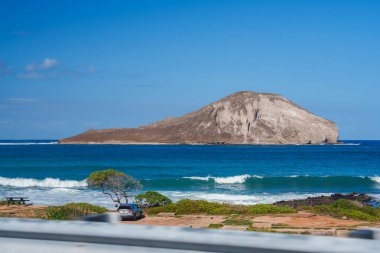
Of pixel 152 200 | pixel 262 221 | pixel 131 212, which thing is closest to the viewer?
pixel 262 221

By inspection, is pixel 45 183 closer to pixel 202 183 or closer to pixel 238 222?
pixel 202 183

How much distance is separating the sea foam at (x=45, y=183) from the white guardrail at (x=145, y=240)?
166 feet

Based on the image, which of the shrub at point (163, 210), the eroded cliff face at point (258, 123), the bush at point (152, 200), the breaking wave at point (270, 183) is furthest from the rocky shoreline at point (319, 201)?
the eroded cliff face at point (258, 123)

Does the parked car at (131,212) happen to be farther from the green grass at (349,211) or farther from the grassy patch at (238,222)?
the green grass at (349,211)

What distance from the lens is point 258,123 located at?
161500 millimetres

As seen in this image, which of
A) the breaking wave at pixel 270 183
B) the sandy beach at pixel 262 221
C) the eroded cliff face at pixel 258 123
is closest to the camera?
the sandy beach at pixel 262 221

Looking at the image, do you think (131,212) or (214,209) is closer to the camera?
(131,212)

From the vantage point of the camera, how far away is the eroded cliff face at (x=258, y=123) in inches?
6284

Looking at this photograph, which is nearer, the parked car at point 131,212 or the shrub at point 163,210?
the parked car at point 131,212

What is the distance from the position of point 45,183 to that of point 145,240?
5489cm

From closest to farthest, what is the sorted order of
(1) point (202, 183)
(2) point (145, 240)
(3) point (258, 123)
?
(2) point (145, 240) < (1) point (202, 183) < (3) point (258, 123)

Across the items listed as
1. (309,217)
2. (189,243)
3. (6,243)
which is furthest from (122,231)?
(309,217)

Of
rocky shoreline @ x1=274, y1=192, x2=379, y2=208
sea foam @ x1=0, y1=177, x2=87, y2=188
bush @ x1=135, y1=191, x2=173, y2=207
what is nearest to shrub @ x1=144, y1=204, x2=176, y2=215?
bush @ x1=135, y1=191, x2=173, y2=207

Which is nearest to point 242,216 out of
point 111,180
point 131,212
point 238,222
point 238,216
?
point 238,216
